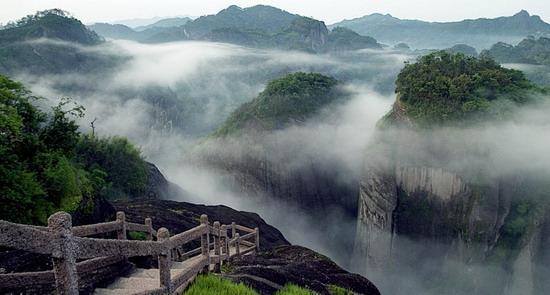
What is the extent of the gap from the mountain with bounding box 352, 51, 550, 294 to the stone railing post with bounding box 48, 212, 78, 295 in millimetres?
39672

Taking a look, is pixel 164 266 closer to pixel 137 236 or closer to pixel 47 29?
pixel 137 236

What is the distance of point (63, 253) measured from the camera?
5.11 meters

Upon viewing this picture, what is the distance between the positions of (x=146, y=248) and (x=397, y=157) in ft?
136

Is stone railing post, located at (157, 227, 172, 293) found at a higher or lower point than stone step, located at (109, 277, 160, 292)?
higher

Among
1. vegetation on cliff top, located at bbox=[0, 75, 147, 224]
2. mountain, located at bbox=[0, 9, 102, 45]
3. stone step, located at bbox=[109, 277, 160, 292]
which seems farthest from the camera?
mountain, located at bbox=[0, 9, 102, 45]

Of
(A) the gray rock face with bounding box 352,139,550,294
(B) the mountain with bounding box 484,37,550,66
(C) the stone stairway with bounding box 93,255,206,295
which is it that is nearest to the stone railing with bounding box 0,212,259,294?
(C) the stone stairway with bounding box 93,255,206,295

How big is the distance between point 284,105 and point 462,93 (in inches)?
1170

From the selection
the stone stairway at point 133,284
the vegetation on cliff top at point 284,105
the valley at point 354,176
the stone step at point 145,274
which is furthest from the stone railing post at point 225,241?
the vegetation on cliff top at point 284,105

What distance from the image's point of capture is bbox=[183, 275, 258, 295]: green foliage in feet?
26.0

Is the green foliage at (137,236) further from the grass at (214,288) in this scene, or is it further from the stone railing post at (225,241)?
the grass at (214,288)

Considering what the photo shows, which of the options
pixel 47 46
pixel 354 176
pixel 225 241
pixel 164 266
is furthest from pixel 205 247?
pixel 47 46

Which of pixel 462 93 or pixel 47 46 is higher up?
pixel 47 46

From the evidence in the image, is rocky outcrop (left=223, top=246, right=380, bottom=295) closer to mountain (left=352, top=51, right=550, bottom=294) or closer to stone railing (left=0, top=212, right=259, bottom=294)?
stone railing (left=0, top=212, right=259, bottom=294)

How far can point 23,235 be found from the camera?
4652 mm
